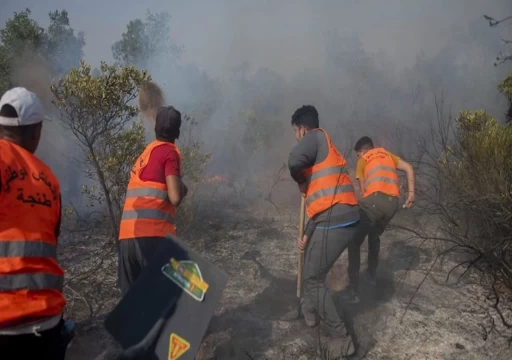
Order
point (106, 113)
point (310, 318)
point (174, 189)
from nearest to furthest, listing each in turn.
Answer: point (174, 189)
point (310, 318)
point (106, 113)

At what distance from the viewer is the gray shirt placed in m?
3.64

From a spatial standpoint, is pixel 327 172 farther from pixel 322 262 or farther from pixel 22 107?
pixel 22 107

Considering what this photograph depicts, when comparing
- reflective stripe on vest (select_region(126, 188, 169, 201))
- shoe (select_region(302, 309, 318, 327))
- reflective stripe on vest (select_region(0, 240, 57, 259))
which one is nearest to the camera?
reflective stripe on vest (select_region(0, 240, 57, 259))

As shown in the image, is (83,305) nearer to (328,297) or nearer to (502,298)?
(328,297)

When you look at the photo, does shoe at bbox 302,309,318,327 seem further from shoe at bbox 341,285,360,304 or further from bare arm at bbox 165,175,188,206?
bare arm at bbox 165,175,188,206

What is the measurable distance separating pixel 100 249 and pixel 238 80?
66.0 feet

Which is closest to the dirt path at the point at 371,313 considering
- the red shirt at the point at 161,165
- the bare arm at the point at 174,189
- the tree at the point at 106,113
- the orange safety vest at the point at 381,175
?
the orange safety vest at the point at 381,175

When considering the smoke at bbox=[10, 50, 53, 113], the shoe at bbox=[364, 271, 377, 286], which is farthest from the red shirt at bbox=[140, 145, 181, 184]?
the smoke at bbox=[10, 50, 53, 113]

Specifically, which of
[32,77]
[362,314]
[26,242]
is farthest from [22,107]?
[32,77]

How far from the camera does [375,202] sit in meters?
4.91

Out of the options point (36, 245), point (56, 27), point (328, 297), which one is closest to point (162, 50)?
point (56, 27)

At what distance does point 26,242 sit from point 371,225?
3923 mm

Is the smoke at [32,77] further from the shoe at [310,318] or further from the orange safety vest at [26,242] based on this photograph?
the orange safety vest at [26,242]

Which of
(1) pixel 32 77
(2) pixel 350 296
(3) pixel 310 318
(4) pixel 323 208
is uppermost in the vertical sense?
(1) pixel 32 77
